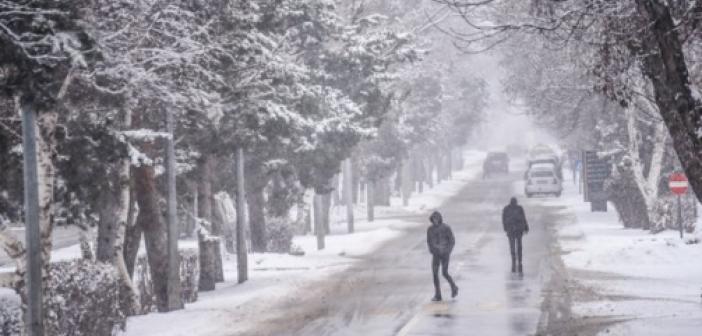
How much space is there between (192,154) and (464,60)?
59541mm

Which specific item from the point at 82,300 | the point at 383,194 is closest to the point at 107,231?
the point at 82,300

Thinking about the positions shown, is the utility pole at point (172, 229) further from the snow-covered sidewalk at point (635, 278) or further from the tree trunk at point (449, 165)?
the tree trunk at point (449, 165)

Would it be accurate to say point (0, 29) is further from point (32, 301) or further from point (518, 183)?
point (518, 183)

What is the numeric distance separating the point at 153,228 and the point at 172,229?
1934mm

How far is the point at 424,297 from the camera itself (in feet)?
68.7

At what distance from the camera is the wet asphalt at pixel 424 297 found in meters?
16.9

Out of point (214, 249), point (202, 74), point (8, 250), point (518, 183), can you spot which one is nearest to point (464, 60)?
point (518, 183)

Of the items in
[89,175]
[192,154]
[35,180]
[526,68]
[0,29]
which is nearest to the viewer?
[0,29]

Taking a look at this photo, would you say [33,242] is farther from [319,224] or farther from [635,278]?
[319,224]

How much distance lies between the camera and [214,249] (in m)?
26.0

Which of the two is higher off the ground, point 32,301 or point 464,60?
point 464,60

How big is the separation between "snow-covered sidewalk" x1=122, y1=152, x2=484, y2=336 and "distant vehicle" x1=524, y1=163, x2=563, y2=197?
43.1 ft

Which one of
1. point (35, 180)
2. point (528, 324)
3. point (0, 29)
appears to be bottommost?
point (528, 324)

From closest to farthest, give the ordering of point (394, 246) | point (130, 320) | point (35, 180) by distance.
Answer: point (35, 180), point (130, 320), point (394, 246)
